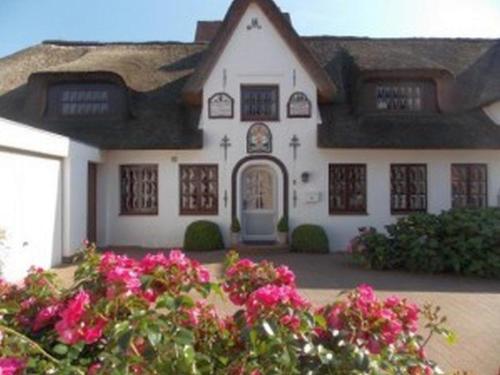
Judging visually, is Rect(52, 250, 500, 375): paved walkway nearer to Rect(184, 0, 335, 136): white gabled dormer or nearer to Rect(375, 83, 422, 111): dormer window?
Rect(184, 0, 335, 136): white gabled dormer

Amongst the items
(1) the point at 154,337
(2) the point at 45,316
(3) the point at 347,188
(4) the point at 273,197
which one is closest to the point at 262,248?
(4) the point at 273,197

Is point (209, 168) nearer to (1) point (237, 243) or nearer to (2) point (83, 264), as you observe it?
(1) point (237, 243)

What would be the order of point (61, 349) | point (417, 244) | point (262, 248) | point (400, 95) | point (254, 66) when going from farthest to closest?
point (400, 95)
point (254, 66)
point (262, 248)
point (417, 244)
point (61, 349)

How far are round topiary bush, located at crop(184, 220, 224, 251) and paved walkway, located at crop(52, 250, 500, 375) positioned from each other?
547mm

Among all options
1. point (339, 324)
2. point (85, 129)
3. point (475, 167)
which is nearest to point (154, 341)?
point (339, 324)

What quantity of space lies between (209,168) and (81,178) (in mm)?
3898

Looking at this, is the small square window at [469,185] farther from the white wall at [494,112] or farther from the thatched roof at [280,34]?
the thatched roof at [280,34]

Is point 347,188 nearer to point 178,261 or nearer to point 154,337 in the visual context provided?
point 178,261

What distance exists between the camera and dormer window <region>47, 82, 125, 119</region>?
16.7 m

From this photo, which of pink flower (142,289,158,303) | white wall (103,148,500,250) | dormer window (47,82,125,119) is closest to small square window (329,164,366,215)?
white wall (103,148,500,250)

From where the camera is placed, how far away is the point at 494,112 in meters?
17.0

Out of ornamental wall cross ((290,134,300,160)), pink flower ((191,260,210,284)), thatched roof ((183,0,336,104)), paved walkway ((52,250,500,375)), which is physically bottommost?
paved walkway ((52,250,500,375))

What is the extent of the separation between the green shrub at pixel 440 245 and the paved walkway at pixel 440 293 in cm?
44

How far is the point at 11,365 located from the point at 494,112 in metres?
17.4
